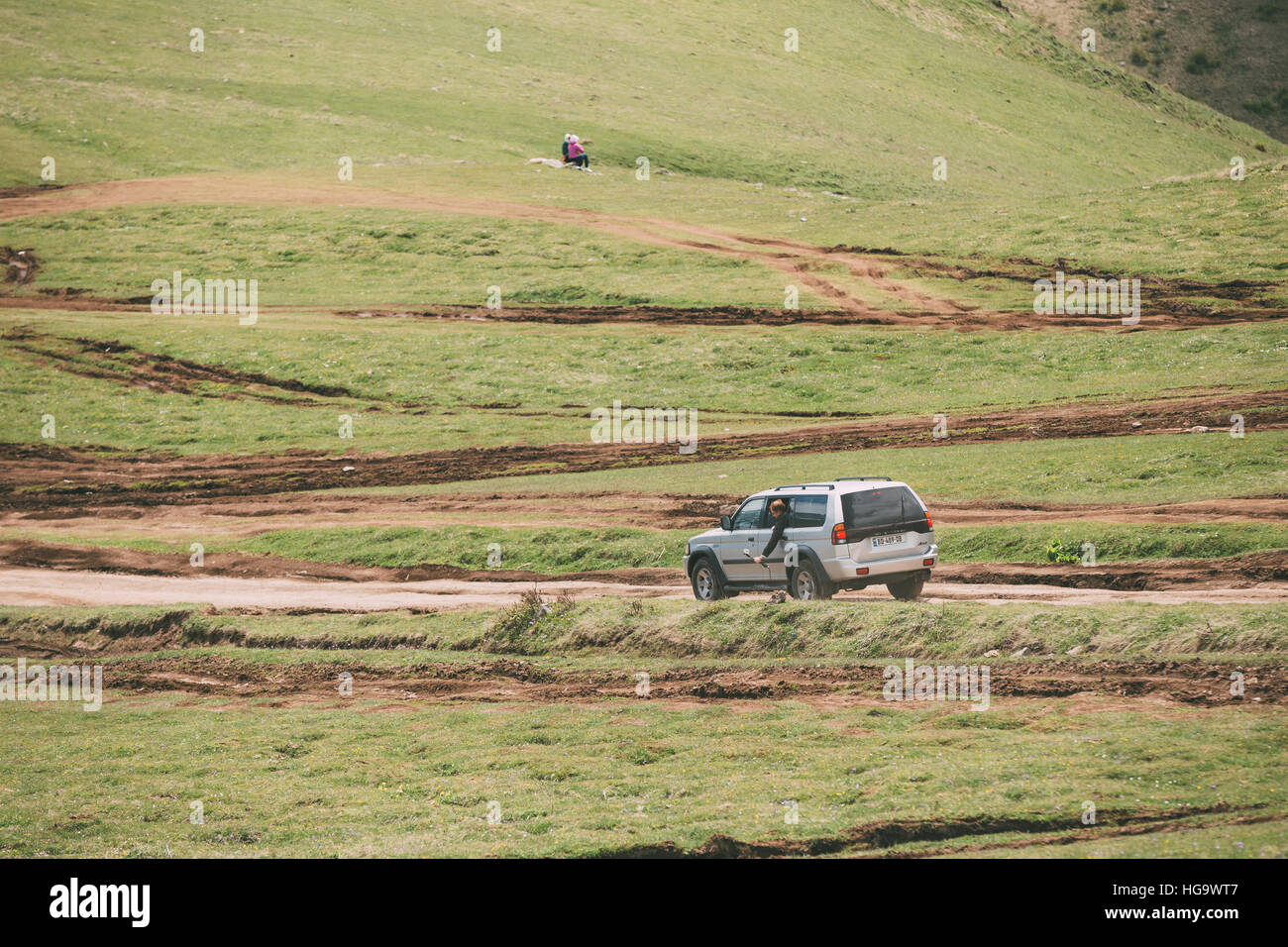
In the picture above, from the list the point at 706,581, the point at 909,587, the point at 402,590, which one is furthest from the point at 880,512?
the point at 402,590

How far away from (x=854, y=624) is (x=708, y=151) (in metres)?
65.3

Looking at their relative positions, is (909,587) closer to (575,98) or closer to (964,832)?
(964,832)

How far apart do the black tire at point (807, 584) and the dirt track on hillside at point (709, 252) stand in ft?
86.0

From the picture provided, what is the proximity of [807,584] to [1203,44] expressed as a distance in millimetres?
135058

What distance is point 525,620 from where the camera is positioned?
2389 cm

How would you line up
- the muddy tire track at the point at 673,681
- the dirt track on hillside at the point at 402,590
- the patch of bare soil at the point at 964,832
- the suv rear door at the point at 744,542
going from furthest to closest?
the suv rear door at the point at 744,542 → the dirt track on hillside at the point at 402,590 → the muddy tire track at the point at 673,681 → the patch of bare soil at the point at 964,832

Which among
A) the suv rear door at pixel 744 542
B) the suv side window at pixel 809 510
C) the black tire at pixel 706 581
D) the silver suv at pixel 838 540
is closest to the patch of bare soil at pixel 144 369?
the black tire at pixel 706 581

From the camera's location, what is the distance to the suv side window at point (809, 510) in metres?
21.7

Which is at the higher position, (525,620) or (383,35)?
(383,35)

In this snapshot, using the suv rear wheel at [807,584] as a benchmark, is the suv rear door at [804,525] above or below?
above

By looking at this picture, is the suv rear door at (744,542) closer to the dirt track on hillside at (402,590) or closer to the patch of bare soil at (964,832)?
the dirt track on hillside at (402,590)

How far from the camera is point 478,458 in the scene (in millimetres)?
39156
